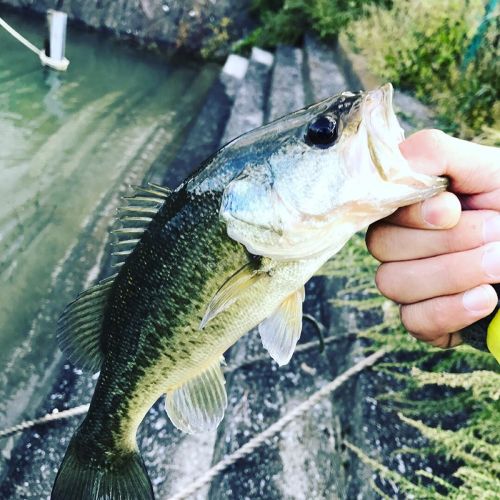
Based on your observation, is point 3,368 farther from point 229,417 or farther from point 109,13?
point 109,13

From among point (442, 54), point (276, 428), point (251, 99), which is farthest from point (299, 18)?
point (276, 428)

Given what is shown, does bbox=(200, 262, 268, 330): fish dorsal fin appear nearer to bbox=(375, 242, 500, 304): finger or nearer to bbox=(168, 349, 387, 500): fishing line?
bbox=(375, 242, 500, 304): finger

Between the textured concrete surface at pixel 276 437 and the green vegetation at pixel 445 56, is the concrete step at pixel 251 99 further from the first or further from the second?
the textured concrete surface at pixel 276 437

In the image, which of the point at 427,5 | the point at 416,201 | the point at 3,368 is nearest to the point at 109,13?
the point at 427,5

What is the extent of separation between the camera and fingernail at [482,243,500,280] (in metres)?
1.22

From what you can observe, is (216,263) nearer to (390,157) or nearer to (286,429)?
(390,157)

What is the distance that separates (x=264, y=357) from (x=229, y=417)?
39 centimetres

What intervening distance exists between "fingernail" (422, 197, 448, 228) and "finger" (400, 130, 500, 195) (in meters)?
0.07

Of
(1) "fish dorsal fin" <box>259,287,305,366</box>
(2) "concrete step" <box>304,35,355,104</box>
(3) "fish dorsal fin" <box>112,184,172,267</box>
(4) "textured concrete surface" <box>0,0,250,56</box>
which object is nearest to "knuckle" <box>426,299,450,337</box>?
(1) "fish dorsal fin" <box>259,287,305,366</box>

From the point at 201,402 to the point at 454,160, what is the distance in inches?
38.0

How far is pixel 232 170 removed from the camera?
136cm

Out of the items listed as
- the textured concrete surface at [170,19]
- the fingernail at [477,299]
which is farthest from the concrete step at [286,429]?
the textured concrete surface at [170,19]

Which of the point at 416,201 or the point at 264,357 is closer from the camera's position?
the point at 416,201

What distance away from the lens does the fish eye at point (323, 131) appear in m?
1.24
